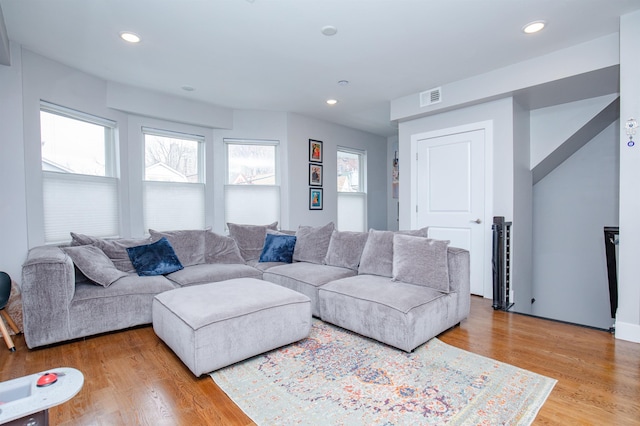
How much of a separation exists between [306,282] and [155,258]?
1599 mm

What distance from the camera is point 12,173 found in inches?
118

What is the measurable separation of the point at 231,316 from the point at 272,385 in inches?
19.5

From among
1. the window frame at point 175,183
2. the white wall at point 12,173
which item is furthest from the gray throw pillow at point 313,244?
the white wall at point 12,173

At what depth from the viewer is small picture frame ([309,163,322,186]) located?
5441 mm

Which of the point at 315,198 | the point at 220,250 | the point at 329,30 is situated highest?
the point at 329,30

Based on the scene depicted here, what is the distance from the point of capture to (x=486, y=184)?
385 centimetres

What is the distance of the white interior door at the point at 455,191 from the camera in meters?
3.92

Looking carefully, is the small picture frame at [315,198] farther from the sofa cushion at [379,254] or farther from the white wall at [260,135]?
the sofa cushion at [379,254]

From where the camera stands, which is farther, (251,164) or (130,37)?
(251,164)

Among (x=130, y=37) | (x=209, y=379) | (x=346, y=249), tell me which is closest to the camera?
(x=209, y=379)

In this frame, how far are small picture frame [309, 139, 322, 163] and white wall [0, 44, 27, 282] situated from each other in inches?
140

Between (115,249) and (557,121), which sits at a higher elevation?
(557,121)

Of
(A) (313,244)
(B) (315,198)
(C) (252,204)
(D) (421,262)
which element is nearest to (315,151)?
(B) (315,198)

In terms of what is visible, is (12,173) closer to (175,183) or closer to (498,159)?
(175,183)
